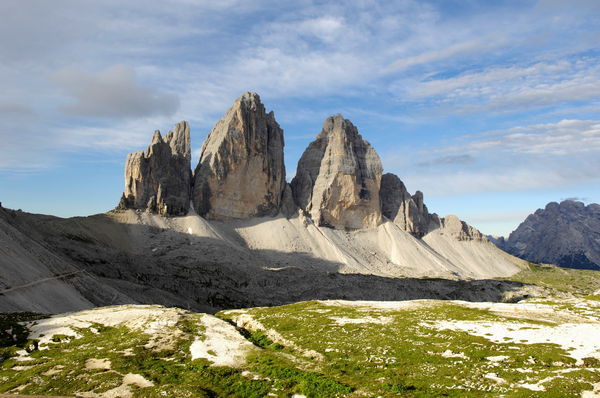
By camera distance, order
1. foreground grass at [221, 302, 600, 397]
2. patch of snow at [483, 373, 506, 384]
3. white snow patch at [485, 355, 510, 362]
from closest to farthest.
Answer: foreground grass at [221, 302, 600, 397] < patch of snow at [483, 373, 506, 384] < white snow patch at [485, 355, 510, 362]

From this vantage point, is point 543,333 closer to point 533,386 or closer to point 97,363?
point 533,386

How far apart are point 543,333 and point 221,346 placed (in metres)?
28.3

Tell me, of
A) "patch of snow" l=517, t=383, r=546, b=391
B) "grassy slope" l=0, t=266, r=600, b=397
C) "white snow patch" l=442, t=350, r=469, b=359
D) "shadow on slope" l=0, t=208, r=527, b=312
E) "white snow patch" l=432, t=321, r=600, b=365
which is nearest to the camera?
"patch of snow" l=517, t=383, r=546, b=391

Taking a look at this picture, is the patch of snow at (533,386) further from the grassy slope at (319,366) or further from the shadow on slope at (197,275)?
the shadow on slope at (197,275)

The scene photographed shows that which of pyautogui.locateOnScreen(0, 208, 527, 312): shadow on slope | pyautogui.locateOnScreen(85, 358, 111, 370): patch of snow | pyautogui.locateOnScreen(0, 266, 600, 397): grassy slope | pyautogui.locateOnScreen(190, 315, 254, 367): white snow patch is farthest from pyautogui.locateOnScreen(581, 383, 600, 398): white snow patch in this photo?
pyautogui.locateOnScreen(0, 208, 527, 312): shadow on slope

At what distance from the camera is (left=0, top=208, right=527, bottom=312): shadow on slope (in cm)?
13228

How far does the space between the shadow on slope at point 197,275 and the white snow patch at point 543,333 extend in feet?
255

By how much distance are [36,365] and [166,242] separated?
15876 centimetres

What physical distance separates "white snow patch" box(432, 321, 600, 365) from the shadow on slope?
7760cm

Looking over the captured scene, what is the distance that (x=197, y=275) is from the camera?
5960 inches

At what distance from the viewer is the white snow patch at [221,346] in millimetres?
33781

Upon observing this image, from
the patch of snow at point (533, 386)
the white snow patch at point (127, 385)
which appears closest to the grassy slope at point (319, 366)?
the patch of snow at point (533, 386)

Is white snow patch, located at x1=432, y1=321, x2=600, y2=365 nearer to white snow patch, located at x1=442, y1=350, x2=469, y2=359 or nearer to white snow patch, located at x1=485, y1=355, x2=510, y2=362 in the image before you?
white snow patch, located at x1=485, y1=355, x2=510, y2=362

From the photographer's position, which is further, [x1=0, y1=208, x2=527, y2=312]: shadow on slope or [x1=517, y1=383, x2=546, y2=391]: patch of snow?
[x1=0, y1=208, x2=527, y2=312]: shadow on slope
